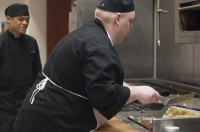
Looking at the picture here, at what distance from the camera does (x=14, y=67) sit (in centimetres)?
246

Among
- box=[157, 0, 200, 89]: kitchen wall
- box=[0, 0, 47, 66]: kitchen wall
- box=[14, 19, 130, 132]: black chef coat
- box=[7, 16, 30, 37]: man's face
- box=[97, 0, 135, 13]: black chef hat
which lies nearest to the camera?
box=[14, 19, 130, 132]: black chef coat

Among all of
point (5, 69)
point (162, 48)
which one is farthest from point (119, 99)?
point (162, 48)

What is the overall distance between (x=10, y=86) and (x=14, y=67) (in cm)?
13

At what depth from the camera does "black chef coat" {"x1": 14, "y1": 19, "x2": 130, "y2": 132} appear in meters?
1.21

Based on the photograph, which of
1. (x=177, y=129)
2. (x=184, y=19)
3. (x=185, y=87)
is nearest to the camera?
(x=177, y=129)

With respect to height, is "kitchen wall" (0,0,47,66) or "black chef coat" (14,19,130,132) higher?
"kitchen wall" (0,0,47,66)

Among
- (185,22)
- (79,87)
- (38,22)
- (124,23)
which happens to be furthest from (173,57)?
(38,22)

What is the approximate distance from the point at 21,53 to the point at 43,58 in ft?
5.37

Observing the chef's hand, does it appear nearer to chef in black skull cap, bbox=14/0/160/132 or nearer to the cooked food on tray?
chef in black skull cap, bbox=14/0/160/132

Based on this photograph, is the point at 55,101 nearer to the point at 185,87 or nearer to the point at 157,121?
the point at 157,121

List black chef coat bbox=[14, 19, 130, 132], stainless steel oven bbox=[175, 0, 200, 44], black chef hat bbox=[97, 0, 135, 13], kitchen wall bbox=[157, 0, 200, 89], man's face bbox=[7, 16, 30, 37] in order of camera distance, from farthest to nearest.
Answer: man's face bbox=[7, 16, 30, 37]
kitchen wall bbox=[157, 0, 200, 89]
stainless steel oven bbox=[175, 0, 200, 44]
black chef hat bbox=[97, 0, 135, 13]
black chef coat bbox=[14, 19, 130, 132]

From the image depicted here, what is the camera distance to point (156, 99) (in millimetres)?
1295

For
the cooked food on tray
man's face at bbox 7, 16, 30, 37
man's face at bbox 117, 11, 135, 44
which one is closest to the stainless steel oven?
the cooked food on tray

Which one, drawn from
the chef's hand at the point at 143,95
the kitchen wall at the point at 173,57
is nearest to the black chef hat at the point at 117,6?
the chef's hand at the point at 143,95
